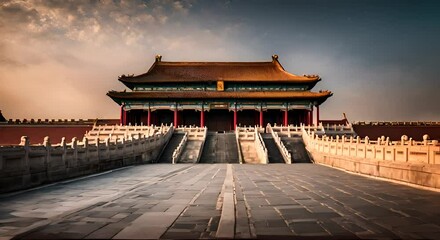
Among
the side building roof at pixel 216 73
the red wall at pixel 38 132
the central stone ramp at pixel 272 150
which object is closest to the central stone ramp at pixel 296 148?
the central stone ramp at pixel 272 150

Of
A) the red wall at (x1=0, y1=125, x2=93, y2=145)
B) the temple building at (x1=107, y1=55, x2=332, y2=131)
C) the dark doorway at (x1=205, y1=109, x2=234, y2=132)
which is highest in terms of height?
the temple building at (x1=107, y1=55, x2=332, y2=131)

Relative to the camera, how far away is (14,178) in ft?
28.3

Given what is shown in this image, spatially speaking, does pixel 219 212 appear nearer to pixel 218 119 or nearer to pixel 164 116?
pixel 218 119

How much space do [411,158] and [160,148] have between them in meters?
17.1

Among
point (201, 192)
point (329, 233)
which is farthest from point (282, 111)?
point (329, 233)

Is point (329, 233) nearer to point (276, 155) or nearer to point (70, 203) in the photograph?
point (70, 203)

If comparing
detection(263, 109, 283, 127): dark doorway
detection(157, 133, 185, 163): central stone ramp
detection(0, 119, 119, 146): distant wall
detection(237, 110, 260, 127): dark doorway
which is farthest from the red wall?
detection(263, 109, 283, 127): dark doorway

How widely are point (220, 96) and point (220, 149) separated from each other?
44.9 feet

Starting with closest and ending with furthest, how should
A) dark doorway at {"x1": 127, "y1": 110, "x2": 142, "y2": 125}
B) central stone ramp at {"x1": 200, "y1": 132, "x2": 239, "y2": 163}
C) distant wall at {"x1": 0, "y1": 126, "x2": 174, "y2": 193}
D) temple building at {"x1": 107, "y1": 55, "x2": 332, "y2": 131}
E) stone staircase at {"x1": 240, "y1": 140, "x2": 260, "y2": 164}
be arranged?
distant wall at {"x1": 0, "y1": 126, "x2": 174, "y2": 193} → stone staircase at {"x1": 240, "y1": 140, "x2": 260, "y2": 164} → central stone ramp at {"x1": 200, "y1": 132, "x2": 239, "y2": 163} → temple building at {"x1": 107, "y1": 55, "x2": 332, "y2": 131} → dark doorway at {"x1": 127, "y1": 110, "x2": 142, "y2": 125}

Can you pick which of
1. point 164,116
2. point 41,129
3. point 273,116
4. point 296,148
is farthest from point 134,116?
point 296,148

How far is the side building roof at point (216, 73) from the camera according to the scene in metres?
39.6

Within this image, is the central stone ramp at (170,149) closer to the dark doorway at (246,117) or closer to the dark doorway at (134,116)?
the dark doorway at (134,116)

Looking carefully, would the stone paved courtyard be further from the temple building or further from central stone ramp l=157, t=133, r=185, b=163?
the temple building

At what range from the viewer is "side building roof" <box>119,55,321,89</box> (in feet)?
130
